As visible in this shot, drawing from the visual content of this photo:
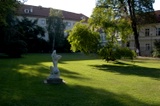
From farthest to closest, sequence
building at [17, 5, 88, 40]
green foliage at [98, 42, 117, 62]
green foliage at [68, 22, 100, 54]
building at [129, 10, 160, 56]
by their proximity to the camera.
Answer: building at [17, 5, 88, 40] → building at [129, 10, 160, 56] → green foliage at [98, 42, 117, 62] → green foliage at [68, 22, 100, 54]

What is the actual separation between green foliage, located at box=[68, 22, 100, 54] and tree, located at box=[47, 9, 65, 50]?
36.4 m

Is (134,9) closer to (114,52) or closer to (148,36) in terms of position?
(148,36)

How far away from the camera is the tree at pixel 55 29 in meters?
67.2

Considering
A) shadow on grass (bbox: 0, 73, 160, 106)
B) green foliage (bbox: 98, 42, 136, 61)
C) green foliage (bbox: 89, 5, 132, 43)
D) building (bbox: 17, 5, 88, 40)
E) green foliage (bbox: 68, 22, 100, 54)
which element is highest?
building (bbox: 17, 5, 88, 40)

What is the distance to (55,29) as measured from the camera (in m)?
67.4

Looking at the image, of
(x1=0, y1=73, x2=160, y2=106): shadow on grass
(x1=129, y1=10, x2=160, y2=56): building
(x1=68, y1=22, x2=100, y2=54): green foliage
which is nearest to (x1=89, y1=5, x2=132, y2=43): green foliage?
(x1=68, y1=22, x2=100, y2=54): green foliage

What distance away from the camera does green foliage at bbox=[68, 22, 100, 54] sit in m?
30.5

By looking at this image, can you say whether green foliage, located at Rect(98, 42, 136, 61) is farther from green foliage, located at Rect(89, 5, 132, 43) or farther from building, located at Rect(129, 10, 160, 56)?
building, located at Rect(129, 10, 160, 56)

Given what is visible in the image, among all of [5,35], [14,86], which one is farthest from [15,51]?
[14,86]

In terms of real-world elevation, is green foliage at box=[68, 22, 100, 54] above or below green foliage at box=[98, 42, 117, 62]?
above

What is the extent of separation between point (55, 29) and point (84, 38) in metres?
37.7

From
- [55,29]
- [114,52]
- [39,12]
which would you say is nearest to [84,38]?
[114,52]

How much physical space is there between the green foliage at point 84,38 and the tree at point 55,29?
119ft

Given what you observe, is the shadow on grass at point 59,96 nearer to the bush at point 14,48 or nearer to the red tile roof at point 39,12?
the bush at point 14,48
